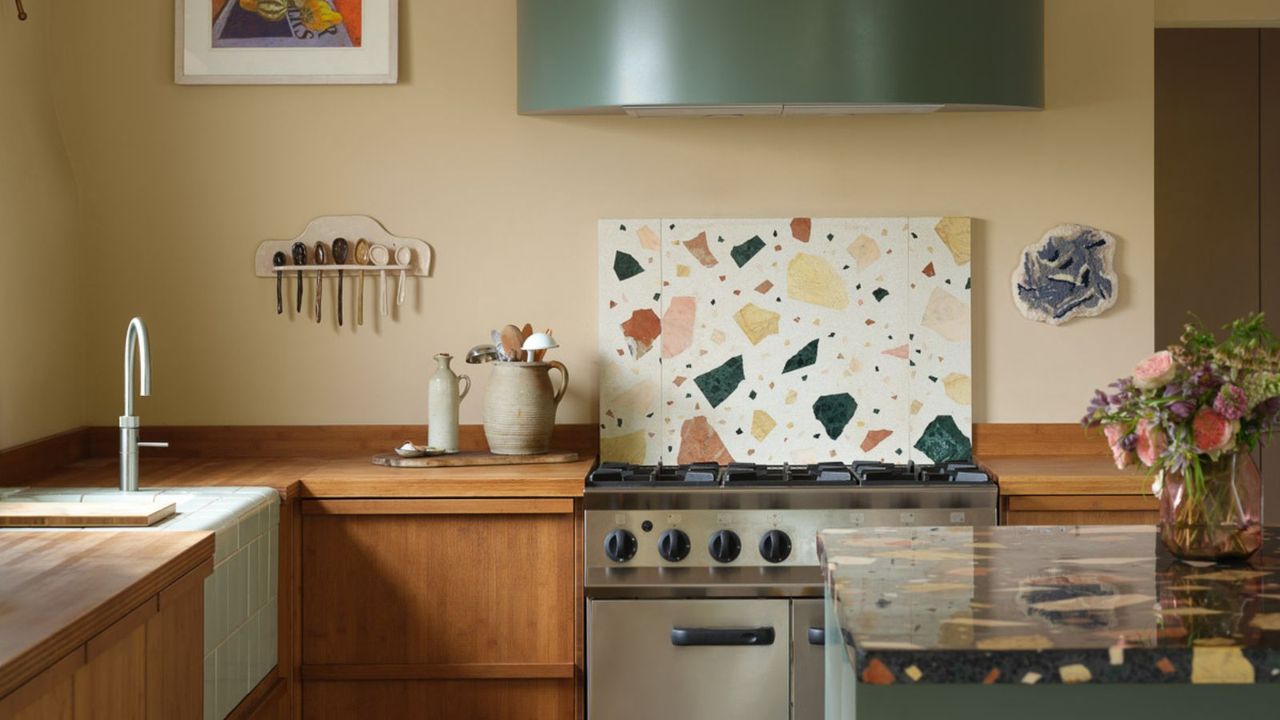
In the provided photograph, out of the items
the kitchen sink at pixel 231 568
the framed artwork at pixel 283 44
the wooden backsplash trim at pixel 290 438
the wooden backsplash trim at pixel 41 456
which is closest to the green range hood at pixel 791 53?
the framed artwork at pixel 283 44

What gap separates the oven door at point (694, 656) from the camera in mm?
3037

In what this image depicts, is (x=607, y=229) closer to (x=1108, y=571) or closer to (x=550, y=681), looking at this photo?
(x=550, y=681)

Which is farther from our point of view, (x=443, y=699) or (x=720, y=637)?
(x=443, y=699)

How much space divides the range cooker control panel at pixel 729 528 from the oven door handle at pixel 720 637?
170 mm

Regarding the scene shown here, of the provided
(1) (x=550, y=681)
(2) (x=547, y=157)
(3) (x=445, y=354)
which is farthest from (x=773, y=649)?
(2) (x=547, y=157)

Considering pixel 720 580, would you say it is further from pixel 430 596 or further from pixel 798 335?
pixel 798 335

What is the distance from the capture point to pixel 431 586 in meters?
3.11

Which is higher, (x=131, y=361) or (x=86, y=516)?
(x=131, y=361)

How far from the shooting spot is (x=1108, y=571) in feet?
6.42

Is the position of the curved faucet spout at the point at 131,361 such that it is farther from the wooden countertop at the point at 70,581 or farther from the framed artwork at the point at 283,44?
the framed artwork at the point at 283,44

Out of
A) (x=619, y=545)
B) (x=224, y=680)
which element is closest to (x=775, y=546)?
(x=619, y=545)

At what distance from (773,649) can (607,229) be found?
4.03ft

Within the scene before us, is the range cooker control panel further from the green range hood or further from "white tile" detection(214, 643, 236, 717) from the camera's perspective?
the green range hood

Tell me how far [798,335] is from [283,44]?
1.61 metres
